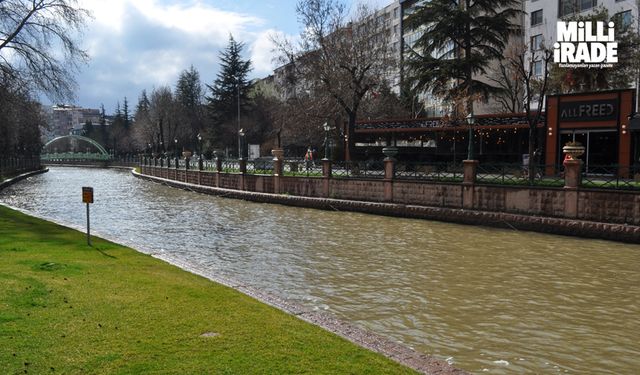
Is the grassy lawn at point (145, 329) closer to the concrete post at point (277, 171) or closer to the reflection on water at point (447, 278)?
the reflection on water at point (447, 278)

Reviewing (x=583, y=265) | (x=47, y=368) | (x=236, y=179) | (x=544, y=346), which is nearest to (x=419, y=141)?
(x=236, y=179)

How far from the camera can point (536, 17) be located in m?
50.0

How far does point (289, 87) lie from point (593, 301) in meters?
44.7

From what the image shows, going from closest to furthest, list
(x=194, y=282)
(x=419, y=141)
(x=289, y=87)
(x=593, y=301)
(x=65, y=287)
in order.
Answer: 1. (x=65, y=287)
2. (x=194, y=282)
3. (x=593, y=301)
4. (x=419, y=141)
5. (x=289, y=87)

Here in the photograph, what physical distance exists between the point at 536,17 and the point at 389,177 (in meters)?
32.4

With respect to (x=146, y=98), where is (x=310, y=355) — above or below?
below

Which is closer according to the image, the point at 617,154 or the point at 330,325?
the point at 330,325

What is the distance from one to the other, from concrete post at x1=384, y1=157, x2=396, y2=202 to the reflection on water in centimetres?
185

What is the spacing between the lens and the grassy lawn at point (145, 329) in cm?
558

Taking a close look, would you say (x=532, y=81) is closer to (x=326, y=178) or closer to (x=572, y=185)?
(x=326, y=178)

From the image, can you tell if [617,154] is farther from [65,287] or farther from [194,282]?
[65,287]

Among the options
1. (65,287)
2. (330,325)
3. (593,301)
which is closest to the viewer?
(330,325)

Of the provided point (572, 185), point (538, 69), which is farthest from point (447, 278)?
point (538, 69)

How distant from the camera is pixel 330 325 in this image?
761 centimetres
